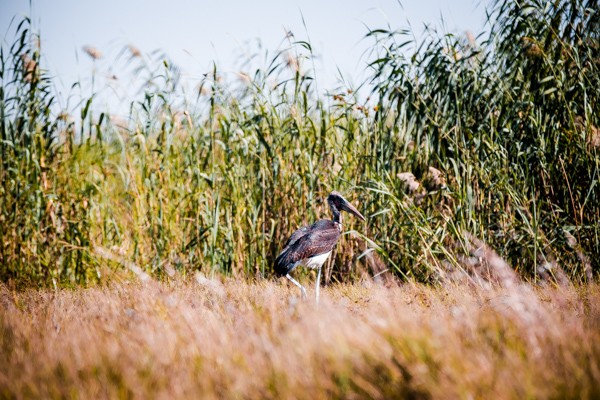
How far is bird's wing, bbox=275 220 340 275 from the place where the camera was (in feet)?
14.4

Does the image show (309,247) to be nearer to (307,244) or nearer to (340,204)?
(307,244)

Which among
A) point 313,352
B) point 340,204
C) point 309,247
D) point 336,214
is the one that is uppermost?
point 340,204

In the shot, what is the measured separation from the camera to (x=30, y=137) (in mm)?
5246

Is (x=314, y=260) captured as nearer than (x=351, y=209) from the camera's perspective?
Yes

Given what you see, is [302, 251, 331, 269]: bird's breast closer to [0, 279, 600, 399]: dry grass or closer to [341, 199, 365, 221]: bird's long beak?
[341, 199, 365, 221]: bird's long beak

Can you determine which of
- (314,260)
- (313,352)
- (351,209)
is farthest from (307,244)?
(313,352)

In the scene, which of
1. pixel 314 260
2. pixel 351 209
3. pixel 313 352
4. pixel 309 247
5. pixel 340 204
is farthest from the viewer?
pixel 340 204

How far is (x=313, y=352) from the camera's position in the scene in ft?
7.59

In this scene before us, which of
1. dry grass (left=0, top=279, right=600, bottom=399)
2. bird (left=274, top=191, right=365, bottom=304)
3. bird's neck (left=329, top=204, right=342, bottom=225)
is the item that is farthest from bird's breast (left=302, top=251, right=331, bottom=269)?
dry grass (left=0, top=279, right=600, bottom=399)

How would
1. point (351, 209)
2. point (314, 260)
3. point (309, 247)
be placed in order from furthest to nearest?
point (351, 209)
point (314, 260)
point (309, 247)

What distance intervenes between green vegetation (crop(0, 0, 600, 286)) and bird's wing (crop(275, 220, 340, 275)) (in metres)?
0.36

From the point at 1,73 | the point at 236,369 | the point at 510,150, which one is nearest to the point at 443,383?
the point at 236,369

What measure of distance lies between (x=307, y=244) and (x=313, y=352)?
209 cm

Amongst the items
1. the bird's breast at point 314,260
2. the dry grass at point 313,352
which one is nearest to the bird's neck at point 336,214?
the bird's breast at point 314,260
